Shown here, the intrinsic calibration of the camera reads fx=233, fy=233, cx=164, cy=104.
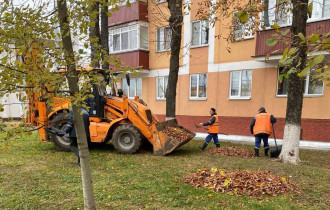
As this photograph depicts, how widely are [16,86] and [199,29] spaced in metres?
12.1

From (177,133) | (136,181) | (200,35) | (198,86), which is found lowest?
(136,181)

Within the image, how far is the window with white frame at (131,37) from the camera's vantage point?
574 inches

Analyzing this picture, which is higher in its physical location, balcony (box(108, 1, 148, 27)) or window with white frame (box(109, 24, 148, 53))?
balcony (box(108, 1, 148, 27))

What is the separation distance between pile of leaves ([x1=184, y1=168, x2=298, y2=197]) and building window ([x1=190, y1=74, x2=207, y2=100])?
8.50 metres

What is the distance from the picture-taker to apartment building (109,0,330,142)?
9953 millimetres

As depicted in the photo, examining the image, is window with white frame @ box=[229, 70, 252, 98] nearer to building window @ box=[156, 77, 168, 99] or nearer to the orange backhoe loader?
building window @ box=[156, 77, 168, 99]

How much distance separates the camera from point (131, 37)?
14.9 m

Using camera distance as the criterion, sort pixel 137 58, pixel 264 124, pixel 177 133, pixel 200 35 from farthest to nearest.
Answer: pixel 137 58 → pixel 200 35 → pixel 177 133 → pixel 264 124

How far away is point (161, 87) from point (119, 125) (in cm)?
734

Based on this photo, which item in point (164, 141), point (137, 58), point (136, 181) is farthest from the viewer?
point (137, 58)

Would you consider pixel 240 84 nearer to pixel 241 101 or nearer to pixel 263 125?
pixel 241 101

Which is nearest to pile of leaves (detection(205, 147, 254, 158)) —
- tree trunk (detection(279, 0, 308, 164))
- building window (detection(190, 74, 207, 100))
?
tree trunk (detection(279, 0, 308, 164))

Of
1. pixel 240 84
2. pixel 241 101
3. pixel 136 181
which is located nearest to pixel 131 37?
pixel 240 84

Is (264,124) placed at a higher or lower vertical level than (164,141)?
higher
